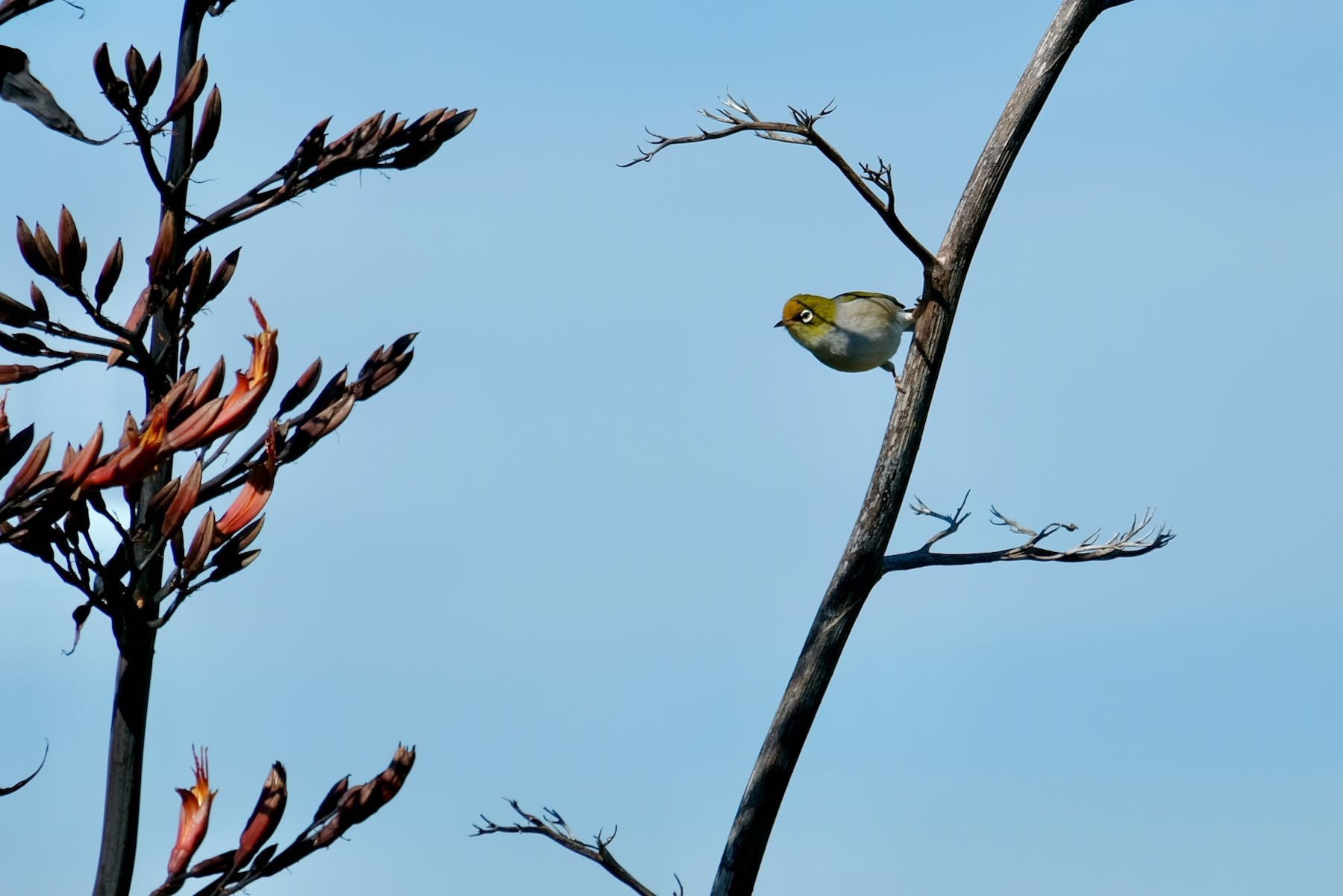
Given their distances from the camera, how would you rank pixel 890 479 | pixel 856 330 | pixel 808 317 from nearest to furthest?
pixel 890 479
pixel 856 330
pixel 808 317

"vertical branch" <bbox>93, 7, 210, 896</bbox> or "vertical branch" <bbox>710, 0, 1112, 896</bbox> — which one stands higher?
"vertical branch" <bbox>710, 0, 1112, 896</bbox>

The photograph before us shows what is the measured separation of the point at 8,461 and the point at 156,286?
A: 0.83 metres

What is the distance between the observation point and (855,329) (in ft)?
23.6

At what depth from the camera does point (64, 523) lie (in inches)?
146

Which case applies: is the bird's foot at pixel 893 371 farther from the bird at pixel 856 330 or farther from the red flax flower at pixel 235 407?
the red flax flower at pixel 235 407

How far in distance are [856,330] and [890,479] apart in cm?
116

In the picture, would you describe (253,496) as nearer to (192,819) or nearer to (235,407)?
(235,407)

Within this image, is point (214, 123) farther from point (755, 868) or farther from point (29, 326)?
point (755, 868)

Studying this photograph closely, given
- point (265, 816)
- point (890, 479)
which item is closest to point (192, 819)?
point (265, 816)

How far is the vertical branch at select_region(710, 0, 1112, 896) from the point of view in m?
6.32

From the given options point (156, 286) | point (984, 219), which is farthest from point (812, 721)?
point (156, 286)

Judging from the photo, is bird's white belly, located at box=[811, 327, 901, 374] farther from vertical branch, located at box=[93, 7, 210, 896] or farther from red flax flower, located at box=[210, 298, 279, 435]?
vertical branch, located at box=[93, 7, 210, 896]

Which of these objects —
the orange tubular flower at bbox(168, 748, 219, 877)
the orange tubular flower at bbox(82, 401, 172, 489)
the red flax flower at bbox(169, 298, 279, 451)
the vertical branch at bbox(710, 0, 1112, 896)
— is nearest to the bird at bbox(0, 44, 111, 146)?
the red flax flower at bbox(169, 298, 279, 451)

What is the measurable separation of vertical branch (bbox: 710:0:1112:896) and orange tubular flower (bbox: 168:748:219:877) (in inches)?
118
